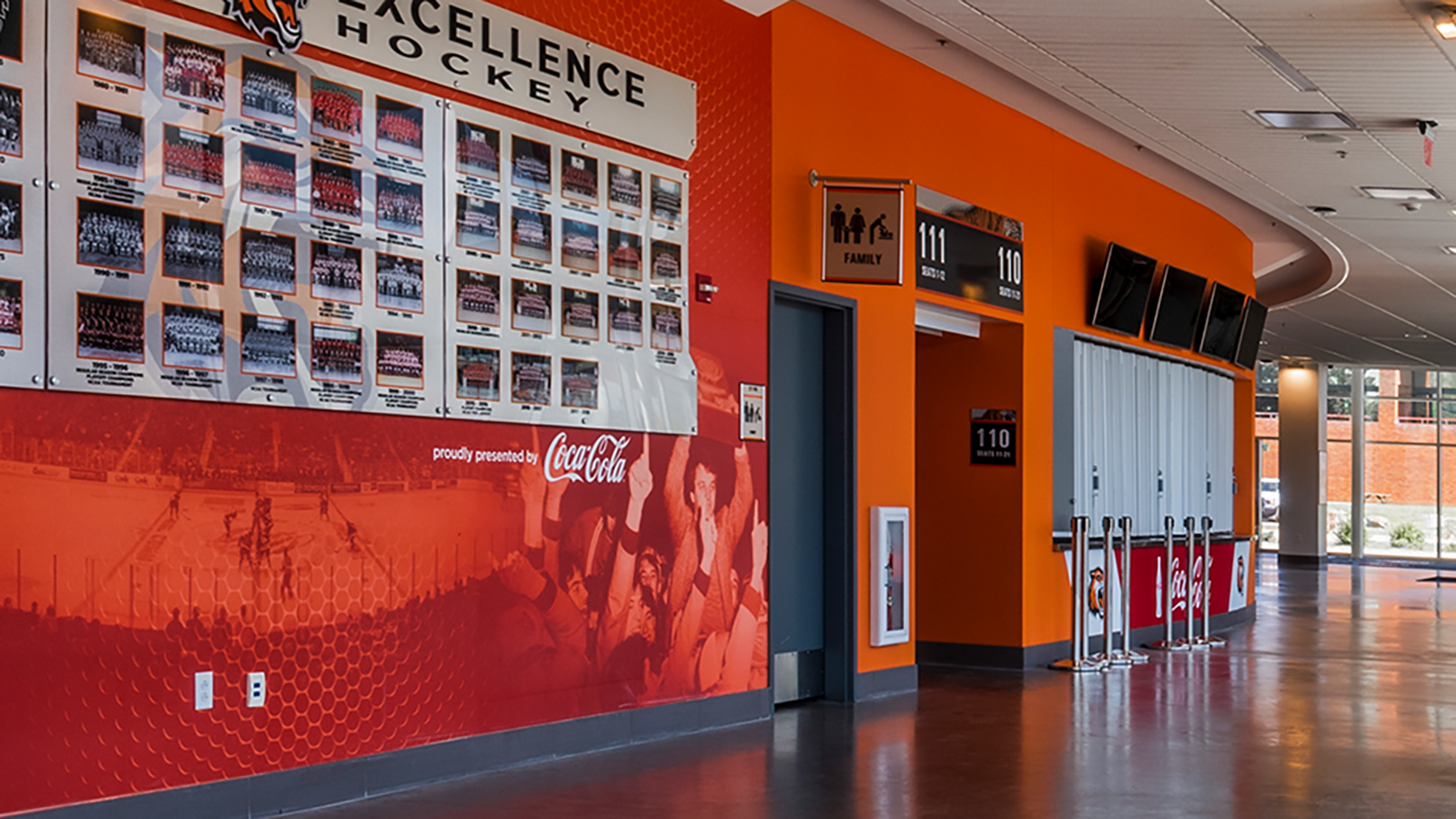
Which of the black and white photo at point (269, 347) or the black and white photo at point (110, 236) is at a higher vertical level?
the black and white photo at point (110, 236)

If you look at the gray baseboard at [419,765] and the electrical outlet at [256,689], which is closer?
the gray baseboard at [419,765]

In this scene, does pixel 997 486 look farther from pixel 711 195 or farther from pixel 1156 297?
pixel 711 195

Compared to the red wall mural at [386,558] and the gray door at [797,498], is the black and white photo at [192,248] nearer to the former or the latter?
the red wall mural at [386,558]

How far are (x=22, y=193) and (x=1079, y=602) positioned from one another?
765 centimetres

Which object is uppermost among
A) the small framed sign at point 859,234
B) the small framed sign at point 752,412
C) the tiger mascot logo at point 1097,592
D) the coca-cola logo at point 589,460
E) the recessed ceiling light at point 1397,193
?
the recessed ceiling light at point 1397,193

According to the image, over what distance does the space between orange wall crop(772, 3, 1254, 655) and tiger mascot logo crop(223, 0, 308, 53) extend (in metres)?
3.13

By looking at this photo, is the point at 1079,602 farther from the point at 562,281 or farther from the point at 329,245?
the point at 329,245

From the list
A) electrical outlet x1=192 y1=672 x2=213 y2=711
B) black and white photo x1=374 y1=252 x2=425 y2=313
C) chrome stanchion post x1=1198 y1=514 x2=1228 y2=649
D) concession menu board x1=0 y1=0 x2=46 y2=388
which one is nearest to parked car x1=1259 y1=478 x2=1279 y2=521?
chrome stanchion post x1=1198 y1=514 x2=1228 y2=649

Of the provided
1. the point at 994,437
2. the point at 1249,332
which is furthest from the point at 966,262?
the point at 1249,332

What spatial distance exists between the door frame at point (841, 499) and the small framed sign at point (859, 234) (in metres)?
0.28

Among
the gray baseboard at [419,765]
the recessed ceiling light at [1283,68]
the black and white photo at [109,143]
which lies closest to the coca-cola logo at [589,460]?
the gray baseboard at [419,765]

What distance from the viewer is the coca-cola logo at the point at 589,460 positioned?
20.1 feet

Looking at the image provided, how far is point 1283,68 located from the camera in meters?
8.28

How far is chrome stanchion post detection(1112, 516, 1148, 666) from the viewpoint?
10375mm
